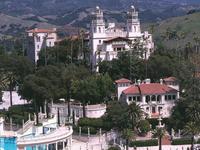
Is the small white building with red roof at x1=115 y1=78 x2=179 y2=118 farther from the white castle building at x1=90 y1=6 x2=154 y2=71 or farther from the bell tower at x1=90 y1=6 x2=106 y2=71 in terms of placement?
the bell tower at x1=90 y1=6 x2=106 y2=71

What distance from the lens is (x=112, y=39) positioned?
371 feet

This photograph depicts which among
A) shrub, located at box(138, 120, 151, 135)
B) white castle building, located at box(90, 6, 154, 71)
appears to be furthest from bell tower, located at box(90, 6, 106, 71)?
shrub, located at box(138, 120, 151, 135)

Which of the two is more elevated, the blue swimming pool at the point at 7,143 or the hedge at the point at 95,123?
the blue swimming pool at the point at 7,143

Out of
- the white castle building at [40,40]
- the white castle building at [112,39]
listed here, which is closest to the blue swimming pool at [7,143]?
the white castle building at [112,39]

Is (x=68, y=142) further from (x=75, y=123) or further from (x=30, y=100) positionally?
(x=30, y=100)

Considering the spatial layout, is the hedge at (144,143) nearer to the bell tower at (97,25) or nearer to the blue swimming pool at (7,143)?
the blue swimming pool at (7,143)

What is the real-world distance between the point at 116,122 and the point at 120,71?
86.7 ft

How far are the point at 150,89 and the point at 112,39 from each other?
2513 cm

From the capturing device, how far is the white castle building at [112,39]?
11275cm

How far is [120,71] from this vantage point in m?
103

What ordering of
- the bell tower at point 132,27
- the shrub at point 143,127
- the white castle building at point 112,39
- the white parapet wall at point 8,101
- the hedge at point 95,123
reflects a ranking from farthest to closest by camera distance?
the bell tower at point 132,27
the white castle building at point 112,39
the white parapet wall at point 8,101
the hedge at point 95,123
the shrub at point 143,127

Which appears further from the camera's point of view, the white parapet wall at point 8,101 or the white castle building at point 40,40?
the white castle building at point 40,40

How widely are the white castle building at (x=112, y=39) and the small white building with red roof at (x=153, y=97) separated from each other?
64.8 ft

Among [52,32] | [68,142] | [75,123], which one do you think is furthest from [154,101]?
[52,32]
